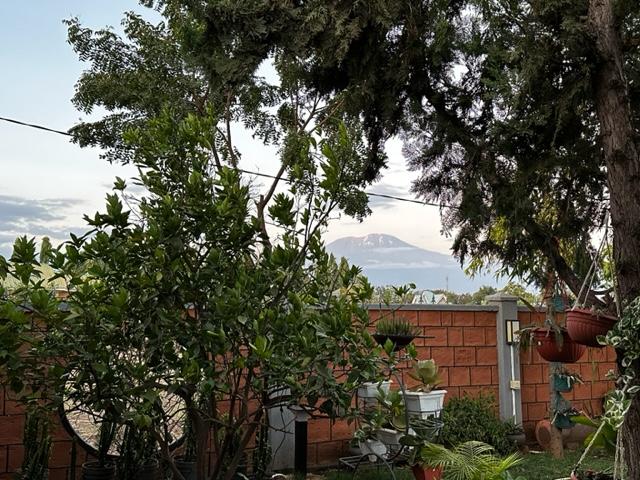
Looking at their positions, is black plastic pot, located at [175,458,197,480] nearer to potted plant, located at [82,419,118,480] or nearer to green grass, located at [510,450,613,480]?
potted plant, located at [82,419,118,480]

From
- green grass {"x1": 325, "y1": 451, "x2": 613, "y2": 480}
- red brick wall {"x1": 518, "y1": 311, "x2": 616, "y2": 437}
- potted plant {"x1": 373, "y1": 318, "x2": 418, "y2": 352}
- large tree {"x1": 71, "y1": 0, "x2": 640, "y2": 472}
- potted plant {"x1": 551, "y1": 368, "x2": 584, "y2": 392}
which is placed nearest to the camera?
large tree {"x1": 71, "y1": 0, "x2": 640, "y2": 472}

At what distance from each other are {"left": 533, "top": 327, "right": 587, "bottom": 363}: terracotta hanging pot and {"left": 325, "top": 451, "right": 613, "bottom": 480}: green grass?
3.54 feet

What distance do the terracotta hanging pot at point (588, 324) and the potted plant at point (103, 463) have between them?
2.63 m

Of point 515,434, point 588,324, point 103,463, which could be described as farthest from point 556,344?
point 103,463

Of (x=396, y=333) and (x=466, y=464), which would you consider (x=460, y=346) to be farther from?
(x=466, y=464)

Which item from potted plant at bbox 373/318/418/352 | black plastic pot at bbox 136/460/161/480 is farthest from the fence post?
black plastic pot at bbox 136/460/161/480

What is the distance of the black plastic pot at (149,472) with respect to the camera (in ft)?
12.0

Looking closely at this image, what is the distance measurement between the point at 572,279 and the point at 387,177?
153cm

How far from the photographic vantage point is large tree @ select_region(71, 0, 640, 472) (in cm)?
320

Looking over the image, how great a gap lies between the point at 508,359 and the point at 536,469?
1325 mm

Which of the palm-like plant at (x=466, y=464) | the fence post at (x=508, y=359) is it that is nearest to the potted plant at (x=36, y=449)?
the palm-like plant at (x=466, y=464)

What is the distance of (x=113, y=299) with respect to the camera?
2.08m

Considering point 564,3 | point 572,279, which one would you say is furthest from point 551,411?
point 564,3

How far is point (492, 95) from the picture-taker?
332cm
